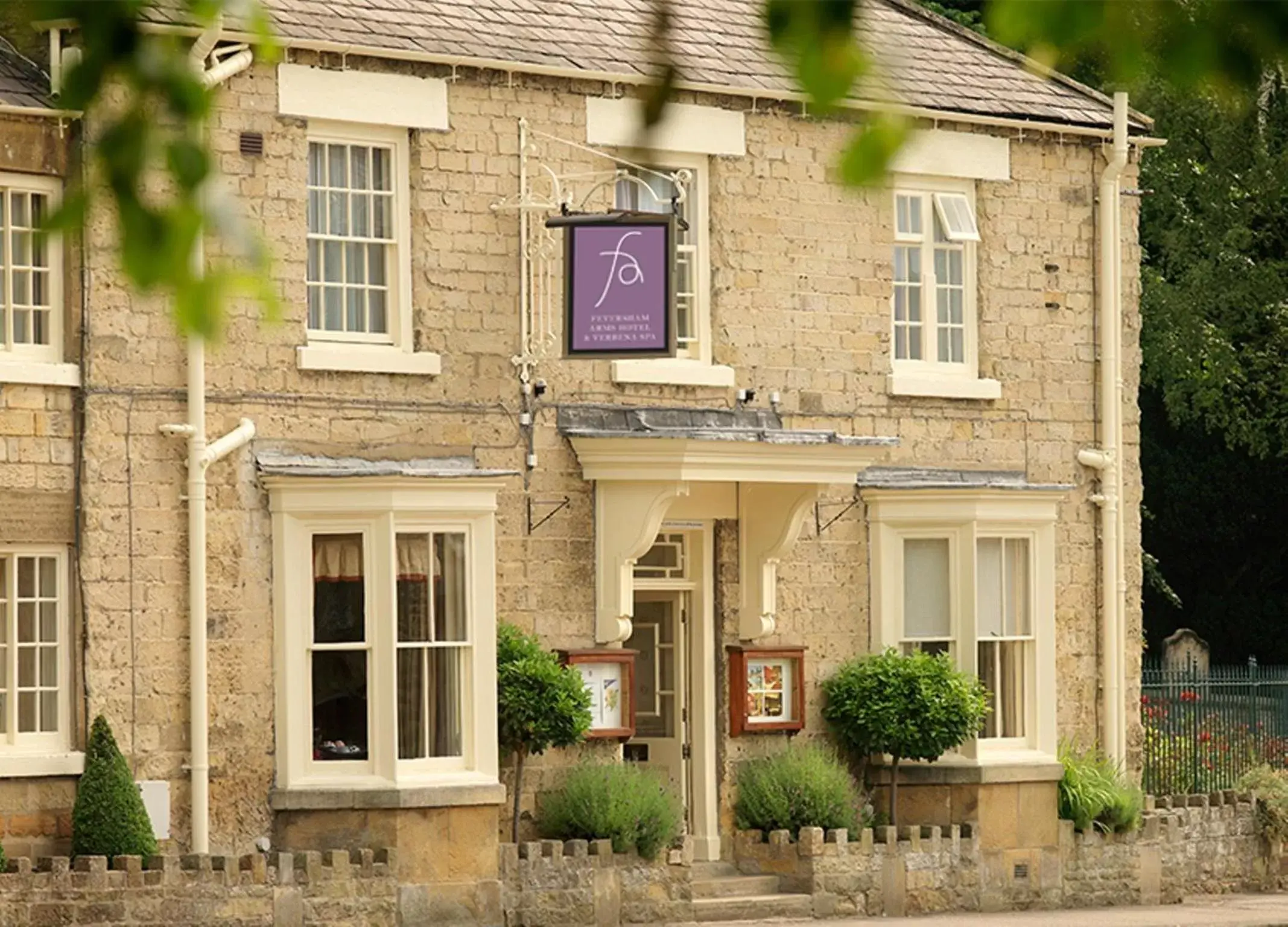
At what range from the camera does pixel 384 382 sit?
844 inches

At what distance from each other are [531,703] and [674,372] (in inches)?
119

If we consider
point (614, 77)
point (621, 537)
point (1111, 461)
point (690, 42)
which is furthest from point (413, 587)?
point (1111, 461)

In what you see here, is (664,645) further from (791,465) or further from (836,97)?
(836,97)

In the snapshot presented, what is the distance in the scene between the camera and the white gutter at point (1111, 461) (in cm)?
2502

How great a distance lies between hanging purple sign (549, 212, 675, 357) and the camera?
2128 centimetres

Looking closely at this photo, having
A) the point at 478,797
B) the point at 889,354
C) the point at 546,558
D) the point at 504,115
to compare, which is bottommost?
A: the point at 478,797

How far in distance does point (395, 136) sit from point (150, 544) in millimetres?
3467

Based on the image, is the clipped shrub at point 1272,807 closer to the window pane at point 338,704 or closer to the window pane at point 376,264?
the window pane at point 338,704

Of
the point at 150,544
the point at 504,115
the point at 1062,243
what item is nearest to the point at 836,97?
the point at 150,544

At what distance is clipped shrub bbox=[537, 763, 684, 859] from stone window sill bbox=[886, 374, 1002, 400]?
4085 mm

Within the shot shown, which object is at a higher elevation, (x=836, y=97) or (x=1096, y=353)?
(x=1096, y=353)

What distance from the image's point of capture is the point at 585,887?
2128cm

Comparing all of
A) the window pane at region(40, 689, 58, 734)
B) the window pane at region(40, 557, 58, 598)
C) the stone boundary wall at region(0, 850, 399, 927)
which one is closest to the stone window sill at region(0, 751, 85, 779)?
the window pane at region(40, 689, 58, 734)

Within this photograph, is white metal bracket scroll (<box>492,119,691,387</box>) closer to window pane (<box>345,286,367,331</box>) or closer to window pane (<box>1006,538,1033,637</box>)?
window pane (<box>345,286,367,331</box>)
